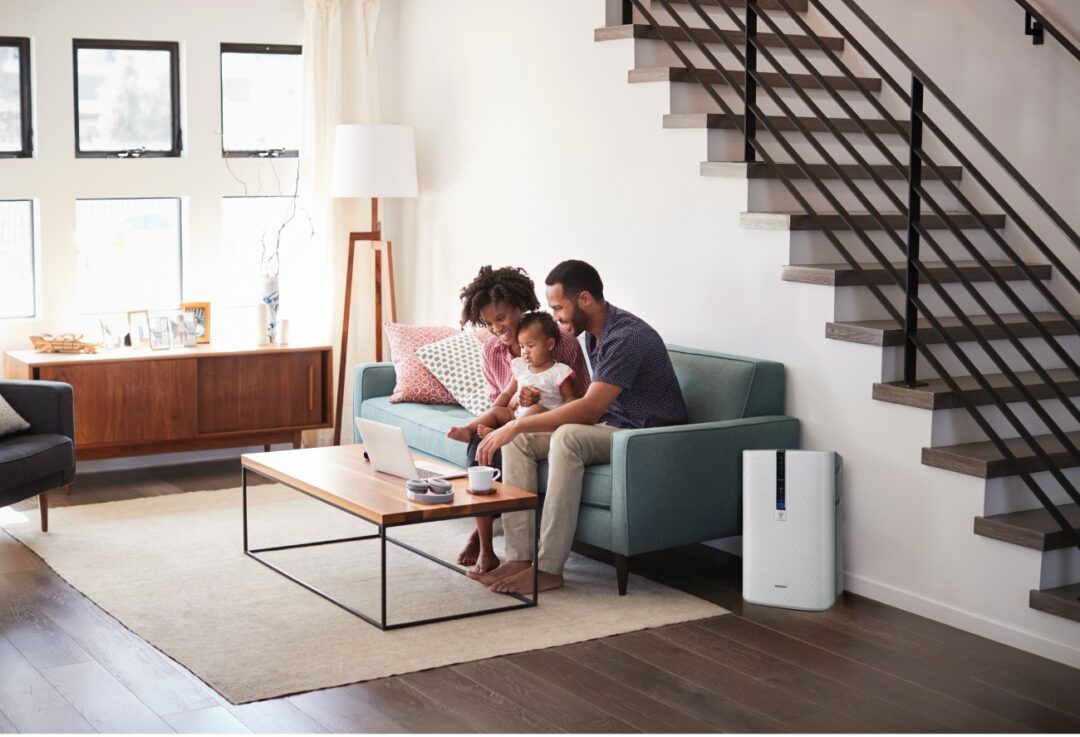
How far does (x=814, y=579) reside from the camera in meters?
4.37

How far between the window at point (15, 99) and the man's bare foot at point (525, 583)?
11.1 feet

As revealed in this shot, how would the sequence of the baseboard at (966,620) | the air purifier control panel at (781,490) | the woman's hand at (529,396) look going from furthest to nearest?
the woman's hand at (529,396) < the air purifier control panel at (781,490) < the baseboard at (966,620)

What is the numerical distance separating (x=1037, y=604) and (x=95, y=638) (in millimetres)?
2755

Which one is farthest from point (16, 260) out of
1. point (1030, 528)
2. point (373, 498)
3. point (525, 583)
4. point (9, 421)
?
point (1030, 528)

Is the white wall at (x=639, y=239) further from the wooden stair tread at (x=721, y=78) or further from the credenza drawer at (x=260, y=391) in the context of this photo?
the credenza drawer at (x=260, y=391)

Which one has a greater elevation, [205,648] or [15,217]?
[15,217]

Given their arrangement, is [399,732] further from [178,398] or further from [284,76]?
[284,76]

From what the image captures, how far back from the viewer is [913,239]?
446cm

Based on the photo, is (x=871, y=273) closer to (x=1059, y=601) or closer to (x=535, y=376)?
(x=535, y=376)

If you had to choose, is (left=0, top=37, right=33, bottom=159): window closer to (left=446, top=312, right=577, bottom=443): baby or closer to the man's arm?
(left=446, top=312, right=577, bottom=443): baby

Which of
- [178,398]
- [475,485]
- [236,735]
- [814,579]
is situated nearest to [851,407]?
[814,579]

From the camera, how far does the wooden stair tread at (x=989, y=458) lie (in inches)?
161

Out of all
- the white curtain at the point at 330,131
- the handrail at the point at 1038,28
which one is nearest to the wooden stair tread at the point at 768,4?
the handrail at the point at 1038,28

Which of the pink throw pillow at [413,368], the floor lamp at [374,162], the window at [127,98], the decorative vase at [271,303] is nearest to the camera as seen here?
the pink throw pillow at [413,368]
